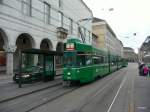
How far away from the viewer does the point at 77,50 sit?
19.9 meters

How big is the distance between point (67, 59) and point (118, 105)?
8460mm

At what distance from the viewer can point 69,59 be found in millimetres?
20000

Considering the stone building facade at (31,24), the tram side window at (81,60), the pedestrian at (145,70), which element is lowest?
the pedestrian at (145,70)

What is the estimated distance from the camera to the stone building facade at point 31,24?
1088 inches

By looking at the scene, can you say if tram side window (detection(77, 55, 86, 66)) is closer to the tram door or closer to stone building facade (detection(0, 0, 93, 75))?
the tram door

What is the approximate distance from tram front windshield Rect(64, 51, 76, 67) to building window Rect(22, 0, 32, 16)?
12395 millimetres

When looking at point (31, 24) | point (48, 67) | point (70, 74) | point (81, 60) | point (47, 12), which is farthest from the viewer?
point (47, 12)

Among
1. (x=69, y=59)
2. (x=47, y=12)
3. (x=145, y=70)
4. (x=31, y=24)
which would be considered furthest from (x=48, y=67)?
(x=145, y=70)

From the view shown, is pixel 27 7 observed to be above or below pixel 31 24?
above

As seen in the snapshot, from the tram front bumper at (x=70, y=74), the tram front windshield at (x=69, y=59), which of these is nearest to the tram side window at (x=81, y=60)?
the tram front windshield at (x=69, y=59)

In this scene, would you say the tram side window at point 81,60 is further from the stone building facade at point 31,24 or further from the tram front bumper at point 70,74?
the stone building facade at point 31,24

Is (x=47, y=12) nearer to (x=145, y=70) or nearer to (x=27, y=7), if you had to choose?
(x=27, y=7)

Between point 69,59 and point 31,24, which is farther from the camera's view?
point 31,24

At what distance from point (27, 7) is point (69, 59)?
44.6 ft
